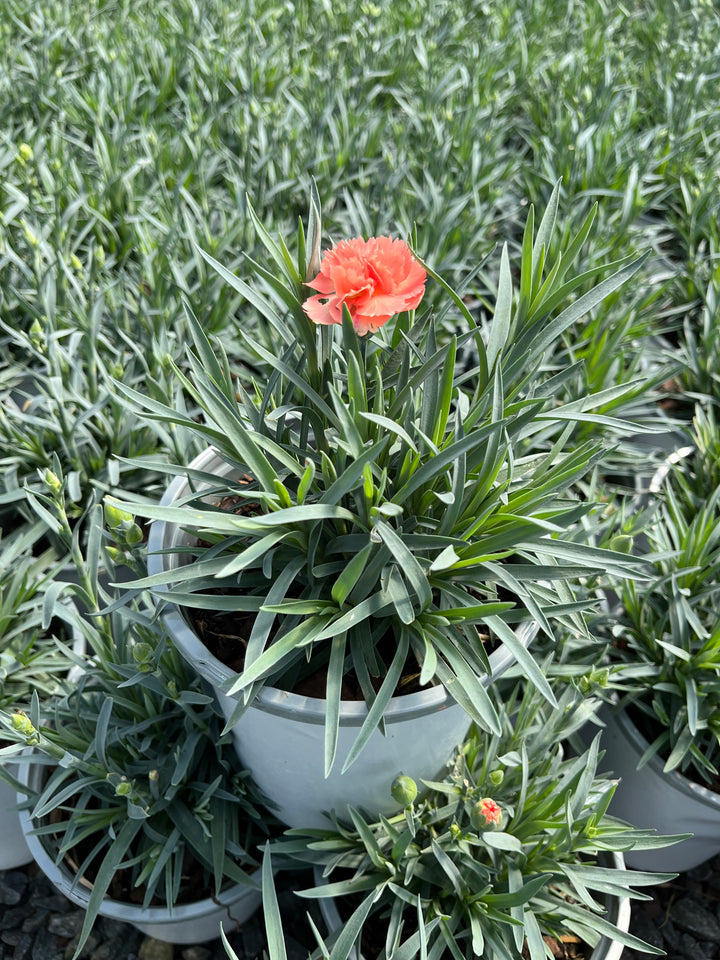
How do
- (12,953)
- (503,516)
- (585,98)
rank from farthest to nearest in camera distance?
(585,98), (12,953), (503,516)

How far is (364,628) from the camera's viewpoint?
90cm

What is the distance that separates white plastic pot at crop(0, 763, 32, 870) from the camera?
118 cm

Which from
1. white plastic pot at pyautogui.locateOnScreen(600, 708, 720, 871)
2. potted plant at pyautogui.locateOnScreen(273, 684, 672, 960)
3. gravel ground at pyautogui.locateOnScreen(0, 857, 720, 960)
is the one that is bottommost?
gravel ground at pyautogui.locateOnScreen(0, 857, 720, 960)

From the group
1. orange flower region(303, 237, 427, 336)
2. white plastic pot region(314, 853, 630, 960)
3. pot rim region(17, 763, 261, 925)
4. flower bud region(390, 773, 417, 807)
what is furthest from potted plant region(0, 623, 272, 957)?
orange flower region(303, 237, 427, 336)

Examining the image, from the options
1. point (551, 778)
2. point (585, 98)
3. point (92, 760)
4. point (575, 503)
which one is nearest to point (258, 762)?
point (92, 760)

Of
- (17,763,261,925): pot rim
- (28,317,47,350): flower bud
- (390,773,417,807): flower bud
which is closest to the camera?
(390,773,417,807): flower bud

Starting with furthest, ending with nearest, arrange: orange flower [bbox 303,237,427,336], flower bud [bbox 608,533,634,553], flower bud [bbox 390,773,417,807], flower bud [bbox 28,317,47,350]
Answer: flower bud [bbox 28,317,47,350]
flower bud [bbox 608,533,634,553]
flower bud [bbox 390,773,417,807]
orange flower [bbox 303,237,427,336]

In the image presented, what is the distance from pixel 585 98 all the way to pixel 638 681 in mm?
1681

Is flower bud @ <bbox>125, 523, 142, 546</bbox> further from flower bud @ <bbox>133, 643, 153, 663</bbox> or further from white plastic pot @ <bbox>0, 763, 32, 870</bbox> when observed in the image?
white plastic pot @ <bbox>0, 763, 32, 870</bbox>

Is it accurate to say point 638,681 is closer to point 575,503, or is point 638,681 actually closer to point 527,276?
point 575,503

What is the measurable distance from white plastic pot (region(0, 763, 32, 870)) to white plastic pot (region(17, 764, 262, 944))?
37mm

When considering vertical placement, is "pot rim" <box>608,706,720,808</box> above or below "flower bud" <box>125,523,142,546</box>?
below

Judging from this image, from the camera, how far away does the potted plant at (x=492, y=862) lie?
964mm

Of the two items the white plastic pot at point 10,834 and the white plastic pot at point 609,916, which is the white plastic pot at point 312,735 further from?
the white plastic pot at point 10,834
